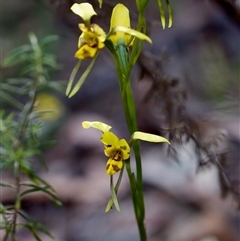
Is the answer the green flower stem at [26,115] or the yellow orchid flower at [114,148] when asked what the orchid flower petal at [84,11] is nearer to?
the yellow orchid flower at [114,148]

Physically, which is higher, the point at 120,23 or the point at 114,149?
the point at 120,23

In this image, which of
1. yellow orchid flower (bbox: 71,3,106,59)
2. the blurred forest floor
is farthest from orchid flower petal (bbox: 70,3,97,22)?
the blurred forest floor

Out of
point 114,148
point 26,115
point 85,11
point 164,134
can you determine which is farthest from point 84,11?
point 164,134

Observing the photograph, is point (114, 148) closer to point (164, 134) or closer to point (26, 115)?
point (26, 115)

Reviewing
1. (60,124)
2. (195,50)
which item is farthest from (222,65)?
(60,124)

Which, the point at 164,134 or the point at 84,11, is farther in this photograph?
the point at 164,134

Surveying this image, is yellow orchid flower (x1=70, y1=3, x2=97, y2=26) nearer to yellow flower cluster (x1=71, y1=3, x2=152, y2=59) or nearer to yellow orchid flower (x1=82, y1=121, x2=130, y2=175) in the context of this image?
yellow flower cluster (x1=71, y1=3, x2=152, y2=59)

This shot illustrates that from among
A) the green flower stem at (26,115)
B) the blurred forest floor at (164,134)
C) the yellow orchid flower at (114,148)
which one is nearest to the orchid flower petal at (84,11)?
the yellow orchid flower at (114,148)

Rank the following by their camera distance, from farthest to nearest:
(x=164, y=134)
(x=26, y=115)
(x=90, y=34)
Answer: (x=164, y=134) → (x=26, y=115) → (x=90, y=34)

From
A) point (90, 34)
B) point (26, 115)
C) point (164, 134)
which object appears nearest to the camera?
point (90, 34)

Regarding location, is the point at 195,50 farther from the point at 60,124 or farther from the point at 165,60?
the point at 165,60
